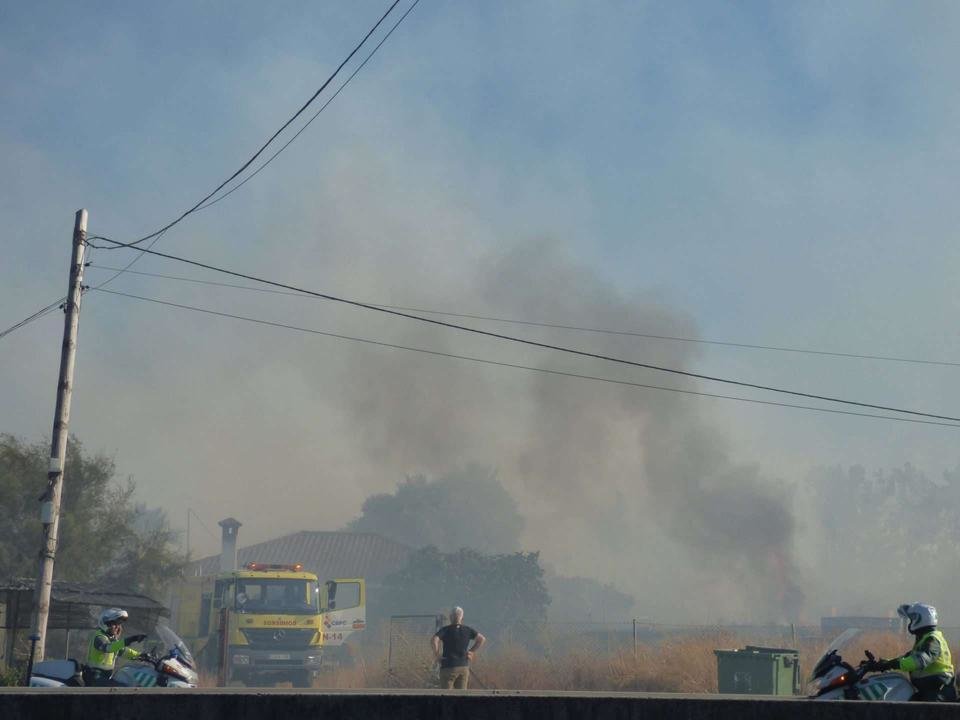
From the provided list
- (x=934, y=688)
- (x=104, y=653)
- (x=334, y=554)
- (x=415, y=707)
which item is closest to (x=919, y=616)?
(x=934, y=688)

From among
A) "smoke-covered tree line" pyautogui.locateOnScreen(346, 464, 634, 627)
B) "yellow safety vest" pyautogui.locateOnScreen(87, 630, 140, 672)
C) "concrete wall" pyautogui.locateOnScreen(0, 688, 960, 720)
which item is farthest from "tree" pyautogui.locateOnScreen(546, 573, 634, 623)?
"concrete wall" pyautogui.locateOnScreen(0, 688, 960, 720)

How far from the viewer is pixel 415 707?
20.9ft

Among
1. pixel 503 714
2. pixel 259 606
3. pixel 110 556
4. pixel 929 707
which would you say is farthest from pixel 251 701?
pixel 110 556

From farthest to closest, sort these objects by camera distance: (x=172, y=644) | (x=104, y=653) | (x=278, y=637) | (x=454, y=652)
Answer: (x=278, y=637), (x=454, y=652), (x=104, y=653), (x=172, y=644)

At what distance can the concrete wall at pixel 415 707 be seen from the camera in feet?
20.5

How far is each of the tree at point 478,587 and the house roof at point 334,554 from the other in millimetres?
11195

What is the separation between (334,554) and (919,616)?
220 ft

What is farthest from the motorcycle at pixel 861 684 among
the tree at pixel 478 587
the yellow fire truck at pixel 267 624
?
the tree at pixel 478 587

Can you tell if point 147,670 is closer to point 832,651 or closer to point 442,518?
point 832,651

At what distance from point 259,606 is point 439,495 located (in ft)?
279

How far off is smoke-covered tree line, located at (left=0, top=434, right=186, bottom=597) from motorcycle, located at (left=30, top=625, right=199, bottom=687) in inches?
876

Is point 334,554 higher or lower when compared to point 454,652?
higher

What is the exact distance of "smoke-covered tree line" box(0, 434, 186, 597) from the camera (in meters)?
31.1

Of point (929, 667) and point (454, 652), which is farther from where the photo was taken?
point (454, 652)
